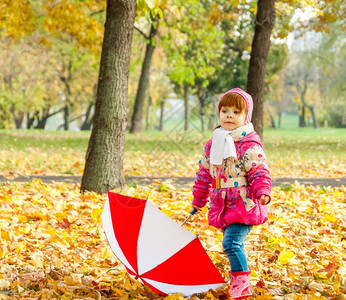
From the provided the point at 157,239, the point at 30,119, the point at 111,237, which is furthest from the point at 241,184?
the point at 30,119

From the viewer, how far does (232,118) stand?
349cm

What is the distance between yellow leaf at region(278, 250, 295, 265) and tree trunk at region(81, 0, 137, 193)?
3146 mm

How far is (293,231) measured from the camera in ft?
17.1

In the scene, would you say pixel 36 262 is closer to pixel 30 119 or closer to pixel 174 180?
pixel 174 180

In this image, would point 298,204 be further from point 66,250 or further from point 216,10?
point 216,10

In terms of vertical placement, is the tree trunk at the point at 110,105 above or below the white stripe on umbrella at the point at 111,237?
above

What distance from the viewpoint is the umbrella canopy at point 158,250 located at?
3277 millimetres

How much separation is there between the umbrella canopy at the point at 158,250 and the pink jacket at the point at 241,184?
12.1 inches

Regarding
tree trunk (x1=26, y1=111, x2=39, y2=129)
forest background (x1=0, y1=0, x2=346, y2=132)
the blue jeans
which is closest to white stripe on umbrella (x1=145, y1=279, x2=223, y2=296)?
the blue jeans

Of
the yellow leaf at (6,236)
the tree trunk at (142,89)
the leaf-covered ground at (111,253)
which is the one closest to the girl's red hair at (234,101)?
the leaf-covered ground at (111,253)

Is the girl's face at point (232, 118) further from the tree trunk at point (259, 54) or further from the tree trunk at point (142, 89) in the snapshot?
the tree trunk at point (142, 89)

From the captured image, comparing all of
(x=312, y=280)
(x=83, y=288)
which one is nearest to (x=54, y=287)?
(x=83, y=288)

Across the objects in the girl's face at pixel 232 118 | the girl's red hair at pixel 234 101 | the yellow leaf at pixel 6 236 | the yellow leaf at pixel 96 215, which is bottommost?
the yellow leaf at pixel 6 236

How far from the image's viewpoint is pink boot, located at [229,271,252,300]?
133 inches
